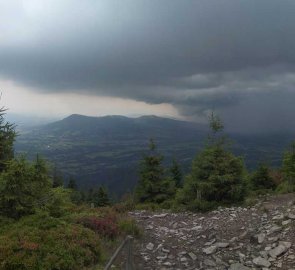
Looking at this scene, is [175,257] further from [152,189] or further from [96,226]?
[152,189]

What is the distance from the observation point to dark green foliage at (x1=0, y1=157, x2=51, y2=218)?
39.9ft

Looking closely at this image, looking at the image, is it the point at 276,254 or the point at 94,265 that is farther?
the point at 276,254

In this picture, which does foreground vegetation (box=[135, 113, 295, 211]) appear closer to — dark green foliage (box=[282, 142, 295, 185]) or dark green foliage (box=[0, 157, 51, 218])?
dark green foliage (box=[282, 142, 295, 185])

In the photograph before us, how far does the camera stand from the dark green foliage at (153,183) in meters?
28.3

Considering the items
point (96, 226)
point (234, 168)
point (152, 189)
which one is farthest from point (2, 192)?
point (152, 189)

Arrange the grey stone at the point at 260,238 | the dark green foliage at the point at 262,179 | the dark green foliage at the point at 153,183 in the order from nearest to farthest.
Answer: the grey stone at the point at 260,238 → the dark green foliage at the point at 153,183 → the dark green foliage at the point at 262,179

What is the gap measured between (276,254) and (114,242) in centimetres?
523

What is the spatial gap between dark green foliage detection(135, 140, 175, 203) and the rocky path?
1094cm

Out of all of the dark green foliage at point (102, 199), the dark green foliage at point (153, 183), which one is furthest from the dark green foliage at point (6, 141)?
the dark green foliage at point (102, 199)

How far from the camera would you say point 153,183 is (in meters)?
28.4

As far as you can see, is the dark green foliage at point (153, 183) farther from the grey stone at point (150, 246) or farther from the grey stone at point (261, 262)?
the grey stone at point (261, 262)

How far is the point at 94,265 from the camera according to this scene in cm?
1068

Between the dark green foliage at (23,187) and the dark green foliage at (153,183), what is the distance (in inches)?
607

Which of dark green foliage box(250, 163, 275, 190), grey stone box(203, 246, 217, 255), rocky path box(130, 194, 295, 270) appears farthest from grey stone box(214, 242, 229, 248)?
dark green foliage box(250, 163, 275, 190)
